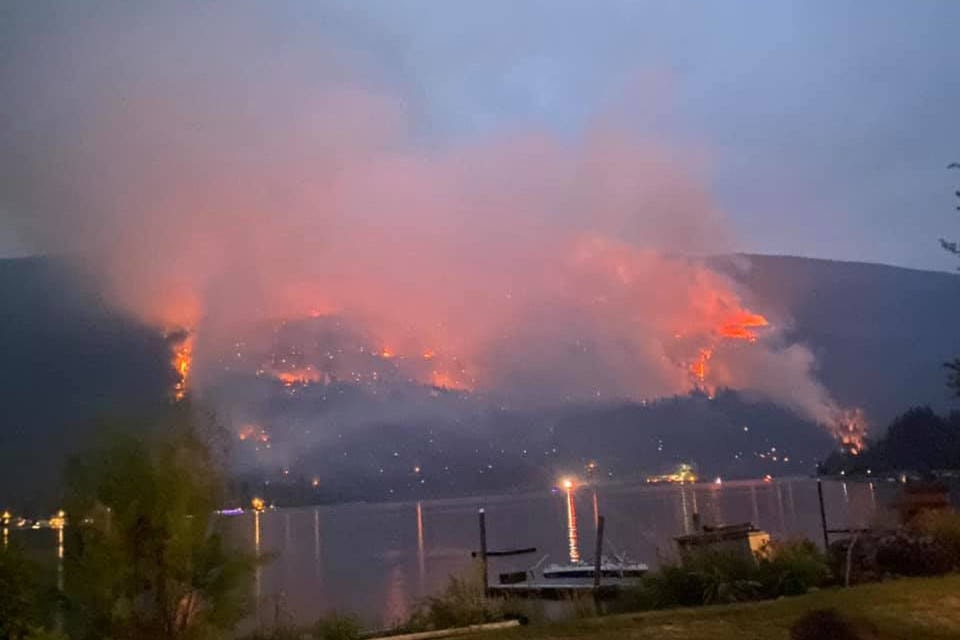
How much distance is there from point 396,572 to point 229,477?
66327 mm

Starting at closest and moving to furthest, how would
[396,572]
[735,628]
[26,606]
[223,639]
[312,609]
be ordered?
[26,606] < [223,639] < [735,628] < [312,609] < [396,572]

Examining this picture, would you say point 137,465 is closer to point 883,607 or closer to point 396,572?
point 883,607

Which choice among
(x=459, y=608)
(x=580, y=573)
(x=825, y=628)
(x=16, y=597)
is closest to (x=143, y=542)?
(x=16, y=597)

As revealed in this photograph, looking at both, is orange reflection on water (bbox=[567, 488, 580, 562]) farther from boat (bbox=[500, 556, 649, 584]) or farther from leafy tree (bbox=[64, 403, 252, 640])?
leafy tree (bbox=[64, 403, 252, 640])

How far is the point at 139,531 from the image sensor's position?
405 inches

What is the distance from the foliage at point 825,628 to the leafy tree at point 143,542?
6.17 metres

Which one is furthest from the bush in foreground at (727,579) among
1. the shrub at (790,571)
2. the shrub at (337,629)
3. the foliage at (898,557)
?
the shrub at (337,629)

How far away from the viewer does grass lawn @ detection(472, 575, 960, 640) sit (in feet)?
39.9

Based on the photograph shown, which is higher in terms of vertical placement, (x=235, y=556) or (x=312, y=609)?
(x=235, y=556)

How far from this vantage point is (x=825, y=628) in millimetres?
9812

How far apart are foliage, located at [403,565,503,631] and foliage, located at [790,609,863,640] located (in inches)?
329

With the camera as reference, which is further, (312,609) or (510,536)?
(510,536)

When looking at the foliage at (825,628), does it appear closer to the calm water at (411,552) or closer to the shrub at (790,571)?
the calm water at (411,552)

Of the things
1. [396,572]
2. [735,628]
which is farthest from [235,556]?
[396,572]
